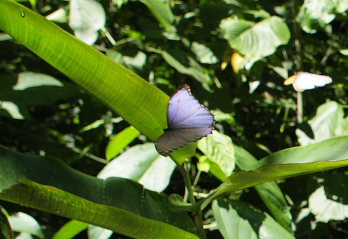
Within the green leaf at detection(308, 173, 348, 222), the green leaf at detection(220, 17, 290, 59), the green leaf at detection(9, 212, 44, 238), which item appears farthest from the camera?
the green leaf at detection(220, 17, 290, 59)

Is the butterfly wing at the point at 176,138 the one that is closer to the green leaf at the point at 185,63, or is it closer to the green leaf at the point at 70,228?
the green leaf at the point at 70,228

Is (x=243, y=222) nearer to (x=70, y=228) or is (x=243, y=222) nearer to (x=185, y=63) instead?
(x=70, y=228)

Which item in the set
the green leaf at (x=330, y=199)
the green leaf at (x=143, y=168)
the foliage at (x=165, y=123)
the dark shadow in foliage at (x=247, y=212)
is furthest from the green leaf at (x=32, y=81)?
the green leaf at (x=330, y=199)

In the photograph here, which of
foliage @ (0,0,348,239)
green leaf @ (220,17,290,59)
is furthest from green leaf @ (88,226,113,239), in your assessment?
green leaf @ (220,17,290,59)

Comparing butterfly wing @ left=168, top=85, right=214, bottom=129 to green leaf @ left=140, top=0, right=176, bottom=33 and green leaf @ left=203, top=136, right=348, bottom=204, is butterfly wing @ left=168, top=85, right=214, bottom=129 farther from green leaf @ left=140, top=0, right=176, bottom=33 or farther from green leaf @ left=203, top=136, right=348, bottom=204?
green leaf @ left=140, top=0, right=176, bottom=33

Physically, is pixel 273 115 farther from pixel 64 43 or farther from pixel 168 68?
pixel 64 43

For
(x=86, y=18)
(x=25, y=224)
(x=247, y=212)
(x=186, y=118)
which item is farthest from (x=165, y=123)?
(x=86, y=18)
